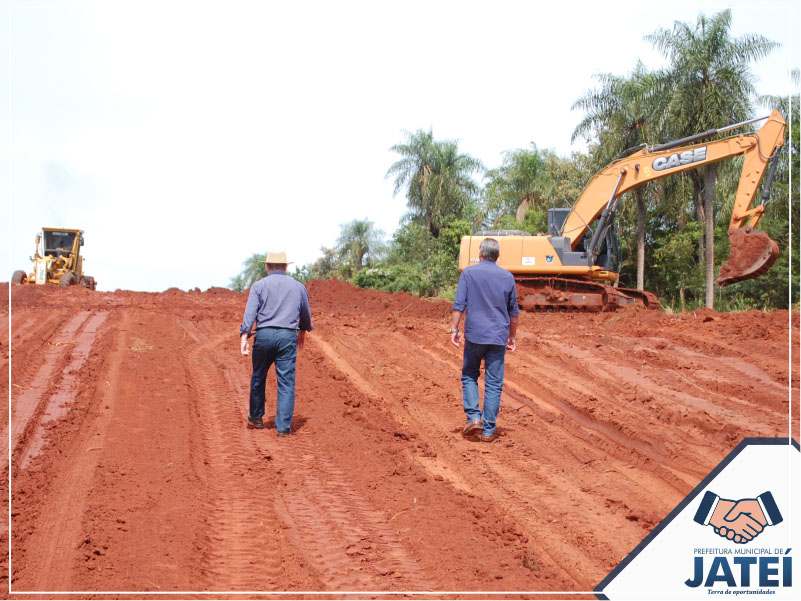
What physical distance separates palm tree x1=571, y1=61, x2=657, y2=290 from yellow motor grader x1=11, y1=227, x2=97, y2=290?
21528 mm

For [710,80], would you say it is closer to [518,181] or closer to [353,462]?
[518,181]

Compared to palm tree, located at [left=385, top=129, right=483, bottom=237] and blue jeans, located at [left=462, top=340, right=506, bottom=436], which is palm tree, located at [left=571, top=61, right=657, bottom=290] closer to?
palm tree, located at [left=385, top=129, right=483, bottom=237]

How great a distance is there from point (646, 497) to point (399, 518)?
6.81 ft

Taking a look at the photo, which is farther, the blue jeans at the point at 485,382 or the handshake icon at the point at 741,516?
the blue jeans at the point at 485,382

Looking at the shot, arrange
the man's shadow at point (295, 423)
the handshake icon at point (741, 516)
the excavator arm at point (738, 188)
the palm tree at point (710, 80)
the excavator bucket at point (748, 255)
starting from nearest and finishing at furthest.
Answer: the handshake icon at point (741, 516) < the man's shadow at point (295, 423) < the excavator bucket at point (748, 255) < the excavator arm at point (738, 188) < the palm tree at point (710, 80)

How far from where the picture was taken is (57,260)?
105 feet

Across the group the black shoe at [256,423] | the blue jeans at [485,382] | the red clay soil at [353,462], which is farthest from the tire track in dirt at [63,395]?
the blue jeans at [485,382]

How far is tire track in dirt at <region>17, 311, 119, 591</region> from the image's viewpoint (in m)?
4.52

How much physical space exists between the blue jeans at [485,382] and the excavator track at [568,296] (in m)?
13.4

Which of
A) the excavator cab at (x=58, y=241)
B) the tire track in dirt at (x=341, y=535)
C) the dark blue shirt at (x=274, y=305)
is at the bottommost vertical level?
the tire track in dirt at (x=341, y=535)

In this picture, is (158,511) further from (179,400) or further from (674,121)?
(674,121)

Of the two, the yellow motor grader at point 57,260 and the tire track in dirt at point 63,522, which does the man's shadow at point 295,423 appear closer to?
the tire track in dirt at point 63,522

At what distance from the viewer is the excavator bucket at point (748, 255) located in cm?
1667

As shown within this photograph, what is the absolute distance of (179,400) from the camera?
8867 millimetres
